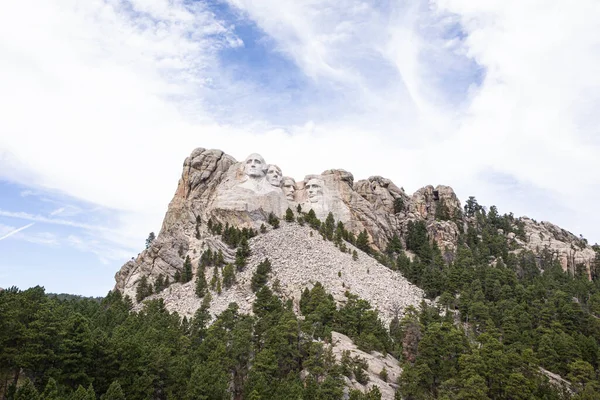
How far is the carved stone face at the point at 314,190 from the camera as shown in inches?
4188

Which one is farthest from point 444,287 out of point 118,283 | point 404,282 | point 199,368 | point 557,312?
point 118,283

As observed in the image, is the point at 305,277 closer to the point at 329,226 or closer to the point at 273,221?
the point at 273,221

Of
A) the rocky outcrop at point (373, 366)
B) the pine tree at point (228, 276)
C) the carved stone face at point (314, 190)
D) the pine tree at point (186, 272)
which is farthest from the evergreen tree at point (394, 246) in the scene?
the rocky outcrop at point (373, 366)

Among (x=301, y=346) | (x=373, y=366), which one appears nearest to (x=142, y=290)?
(x=301, y=346)

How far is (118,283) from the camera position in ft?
297

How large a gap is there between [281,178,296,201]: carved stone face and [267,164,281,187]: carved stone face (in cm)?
233

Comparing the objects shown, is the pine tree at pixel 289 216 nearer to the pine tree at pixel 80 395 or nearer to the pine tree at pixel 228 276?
the pine tree at pixel 228 276

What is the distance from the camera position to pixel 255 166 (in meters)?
103

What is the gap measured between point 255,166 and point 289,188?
9.32 m

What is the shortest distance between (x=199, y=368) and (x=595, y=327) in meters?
55.2

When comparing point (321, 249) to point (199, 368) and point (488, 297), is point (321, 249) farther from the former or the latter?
point (199, 368)

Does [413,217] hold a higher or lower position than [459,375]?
higher

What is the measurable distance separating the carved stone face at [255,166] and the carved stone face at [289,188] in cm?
579

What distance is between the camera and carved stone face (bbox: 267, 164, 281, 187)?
10444 centimetres
